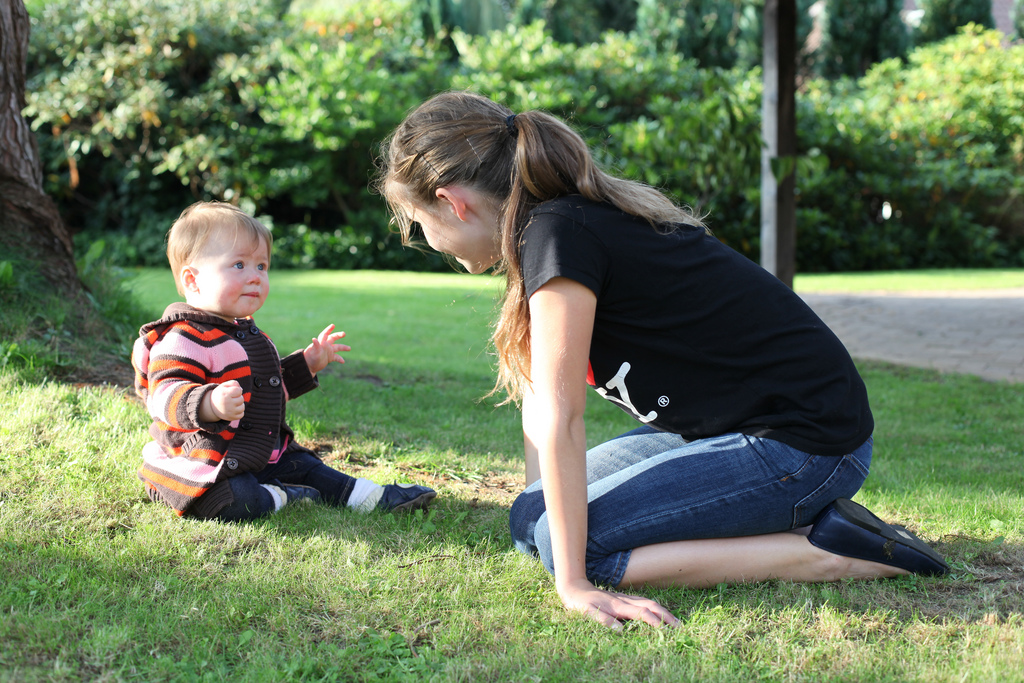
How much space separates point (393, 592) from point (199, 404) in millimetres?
784

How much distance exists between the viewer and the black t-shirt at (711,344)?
200cm

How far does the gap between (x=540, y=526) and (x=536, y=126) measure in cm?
100

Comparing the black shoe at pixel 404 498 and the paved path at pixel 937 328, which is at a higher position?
the black shoe at pixel 404 498

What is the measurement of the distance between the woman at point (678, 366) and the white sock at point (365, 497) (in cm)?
66

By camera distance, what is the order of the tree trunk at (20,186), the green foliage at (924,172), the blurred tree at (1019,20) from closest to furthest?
the tree trunk at (20,186)
the green foliage at (924,172)
the blurred tree at (1019,20)

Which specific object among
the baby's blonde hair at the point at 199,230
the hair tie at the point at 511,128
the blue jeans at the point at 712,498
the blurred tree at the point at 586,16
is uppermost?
Result: the blurred tree at the point at 586,16

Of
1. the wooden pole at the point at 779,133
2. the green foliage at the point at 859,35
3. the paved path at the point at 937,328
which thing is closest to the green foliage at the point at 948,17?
the green foliage at the point at 859,35

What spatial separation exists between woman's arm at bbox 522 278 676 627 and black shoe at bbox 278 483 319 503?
101 centimetres

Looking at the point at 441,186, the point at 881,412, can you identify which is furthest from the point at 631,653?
the point at 881,412

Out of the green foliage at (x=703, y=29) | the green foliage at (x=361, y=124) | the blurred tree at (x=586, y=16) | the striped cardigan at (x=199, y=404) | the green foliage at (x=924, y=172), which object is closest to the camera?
the striped cardigan at (x=199, y=404)

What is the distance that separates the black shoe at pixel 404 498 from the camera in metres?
2.55

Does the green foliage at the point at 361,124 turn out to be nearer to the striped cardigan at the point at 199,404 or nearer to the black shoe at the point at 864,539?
the striped cardigan at the point at 199,404

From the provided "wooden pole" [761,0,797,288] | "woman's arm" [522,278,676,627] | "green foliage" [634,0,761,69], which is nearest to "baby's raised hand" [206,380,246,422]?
"woman's arm" [522,278,676,627]

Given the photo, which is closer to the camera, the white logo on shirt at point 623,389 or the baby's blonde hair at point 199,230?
the white logo on shirt at point 623,389
